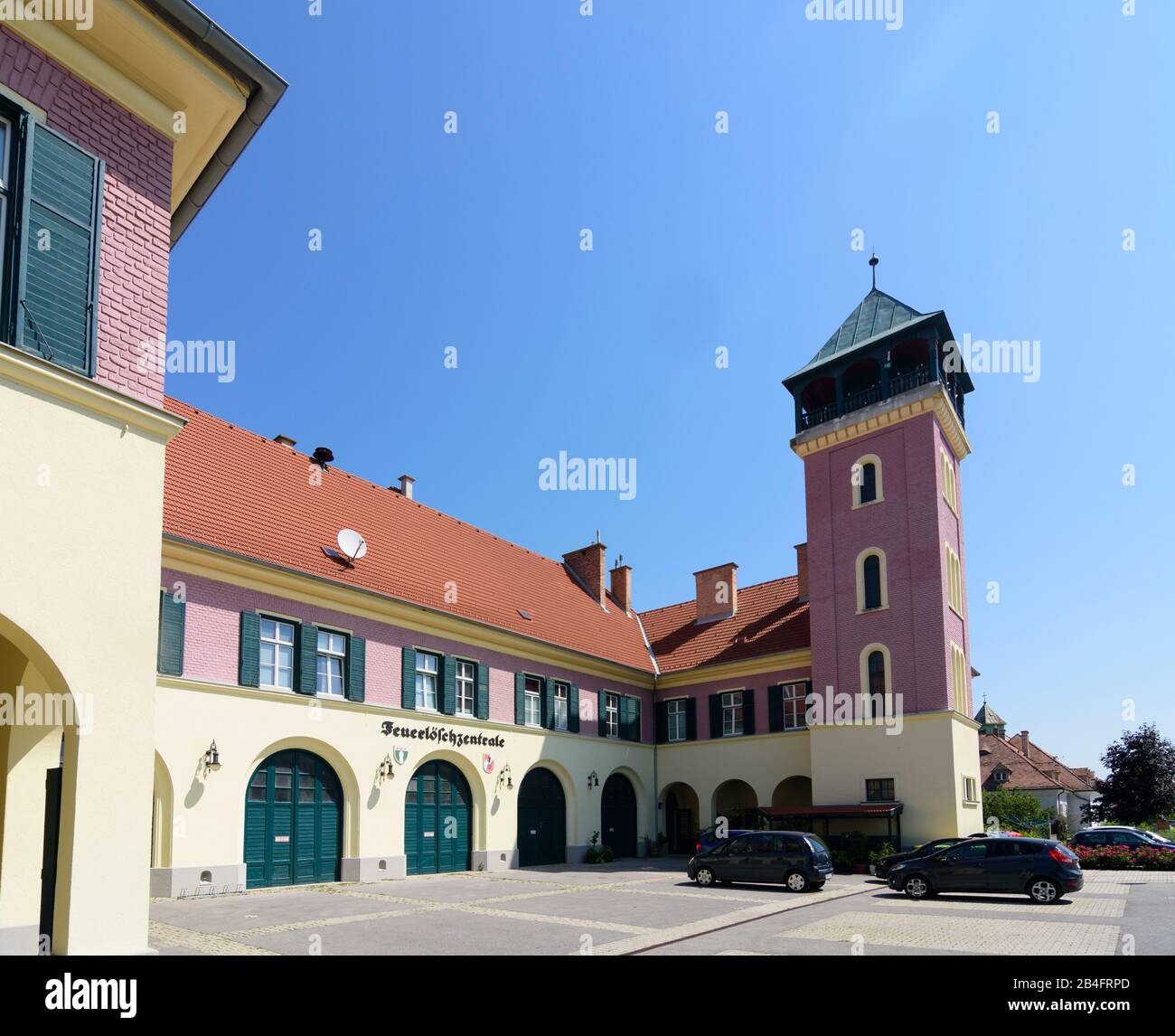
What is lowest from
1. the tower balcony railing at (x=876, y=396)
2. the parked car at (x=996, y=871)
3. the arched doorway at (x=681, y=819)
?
the arched doorway at (x=681, y=819)

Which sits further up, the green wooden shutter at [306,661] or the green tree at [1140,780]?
the green wooden shutter at [306,661]

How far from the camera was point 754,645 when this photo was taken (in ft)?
112

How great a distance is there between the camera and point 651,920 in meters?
16.0

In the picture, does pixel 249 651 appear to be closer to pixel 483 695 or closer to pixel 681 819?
pixel 483 695

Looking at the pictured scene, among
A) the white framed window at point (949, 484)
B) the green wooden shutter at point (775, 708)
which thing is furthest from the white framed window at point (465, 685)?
the white framed window at point (949, 484)

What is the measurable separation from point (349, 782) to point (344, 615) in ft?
13.1

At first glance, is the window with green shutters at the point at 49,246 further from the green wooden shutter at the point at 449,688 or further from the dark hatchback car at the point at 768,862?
the green wooden shutter at the point at 449,688

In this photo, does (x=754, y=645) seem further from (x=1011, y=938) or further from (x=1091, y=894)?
(x=1011, y=938)

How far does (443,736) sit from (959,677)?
53.2ft

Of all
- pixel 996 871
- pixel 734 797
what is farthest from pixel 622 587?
pixel 996 871

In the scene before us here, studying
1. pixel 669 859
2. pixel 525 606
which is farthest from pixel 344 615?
pixel 669 859

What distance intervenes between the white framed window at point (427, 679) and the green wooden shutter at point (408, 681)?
23 centimetres

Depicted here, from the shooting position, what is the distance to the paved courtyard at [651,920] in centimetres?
1297
